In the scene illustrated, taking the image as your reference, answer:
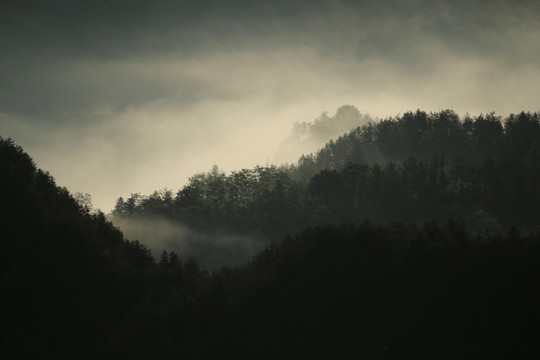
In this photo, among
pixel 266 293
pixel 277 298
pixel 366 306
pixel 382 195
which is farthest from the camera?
pixel 382 195

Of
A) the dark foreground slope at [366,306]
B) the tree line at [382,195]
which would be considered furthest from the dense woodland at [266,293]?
the tree line at [382,195]

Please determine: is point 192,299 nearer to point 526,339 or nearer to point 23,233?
point 23,233

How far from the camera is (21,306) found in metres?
34.2

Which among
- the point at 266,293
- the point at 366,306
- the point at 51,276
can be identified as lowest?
the point at 366,306

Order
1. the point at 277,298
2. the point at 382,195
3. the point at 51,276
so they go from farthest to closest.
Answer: the point at 382,195 → the point at 277,298 → the point at 51,276

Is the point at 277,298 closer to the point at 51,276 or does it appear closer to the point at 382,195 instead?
the point at 51,276

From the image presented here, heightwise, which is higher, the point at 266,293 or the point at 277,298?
the point at 266,293

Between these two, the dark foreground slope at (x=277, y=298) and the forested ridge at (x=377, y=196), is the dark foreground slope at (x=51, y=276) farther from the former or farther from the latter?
the forested ridge at (x=377, y=196)

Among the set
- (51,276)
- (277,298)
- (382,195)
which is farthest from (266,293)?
(382,195)

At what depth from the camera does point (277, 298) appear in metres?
39.7

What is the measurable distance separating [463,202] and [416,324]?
94.8 m

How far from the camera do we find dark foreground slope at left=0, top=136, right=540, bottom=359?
113 feet

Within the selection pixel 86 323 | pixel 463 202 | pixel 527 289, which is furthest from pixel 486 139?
pixel 86 323

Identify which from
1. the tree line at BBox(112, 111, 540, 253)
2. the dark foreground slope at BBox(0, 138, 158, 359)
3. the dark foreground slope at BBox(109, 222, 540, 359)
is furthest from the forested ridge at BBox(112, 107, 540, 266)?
the dark foreground slope at BBox(0, 138, 158, 359)
